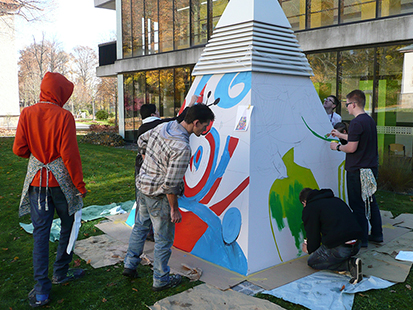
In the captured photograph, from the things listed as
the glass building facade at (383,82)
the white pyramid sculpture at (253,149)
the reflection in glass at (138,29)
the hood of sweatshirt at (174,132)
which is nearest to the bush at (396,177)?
the glass building facade at (383,82)

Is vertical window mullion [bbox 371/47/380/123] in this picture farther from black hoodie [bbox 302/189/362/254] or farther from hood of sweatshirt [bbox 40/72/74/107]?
hood of sweatshirt [bbox 40/72/74/107]

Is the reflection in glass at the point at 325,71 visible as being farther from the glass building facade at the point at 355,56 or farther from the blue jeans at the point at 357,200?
the blue jeans at the point at 357,200

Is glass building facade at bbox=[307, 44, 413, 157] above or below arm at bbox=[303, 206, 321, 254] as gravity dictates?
above

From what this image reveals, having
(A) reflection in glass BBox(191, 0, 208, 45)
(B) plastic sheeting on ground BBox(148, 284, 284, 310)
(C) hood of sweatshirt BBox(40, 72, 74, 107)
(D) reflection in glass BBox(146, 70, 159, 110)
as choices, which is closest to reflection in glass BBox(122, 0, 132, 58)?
(D) reflection in glass BBox(146, 70, 159, 110)

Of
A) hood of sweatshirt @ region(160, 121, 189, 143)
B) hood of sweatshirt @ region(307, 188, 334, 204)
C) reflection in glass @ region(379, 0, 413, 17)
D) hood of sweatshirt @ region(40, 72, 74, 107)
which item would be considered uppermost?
reflection in glass @ region(379, 0, 413, 17)

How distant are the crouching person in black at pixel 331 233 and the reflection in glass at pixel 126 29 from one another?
51.0 feet

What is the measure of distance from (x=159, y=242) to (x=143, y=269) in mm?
816

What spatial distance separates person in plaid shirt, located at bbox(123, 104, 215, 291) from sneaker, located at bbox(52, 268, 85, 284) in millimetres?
931

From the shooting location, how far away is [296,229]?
14.5 feet

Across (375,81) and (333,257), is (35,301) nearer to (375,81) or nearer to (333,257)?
(333,257)

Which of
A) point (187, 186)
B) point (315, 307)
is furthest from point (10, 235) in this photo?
point (315, 307)

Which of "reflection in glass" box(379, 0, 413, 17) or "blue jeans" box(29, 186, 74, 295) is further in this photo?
"reflection in glass" box(379, 0, 413, 17)

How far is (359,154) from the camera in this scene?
4.66m

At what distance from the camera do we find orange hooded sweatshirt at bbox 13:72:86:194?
10.9 feet
